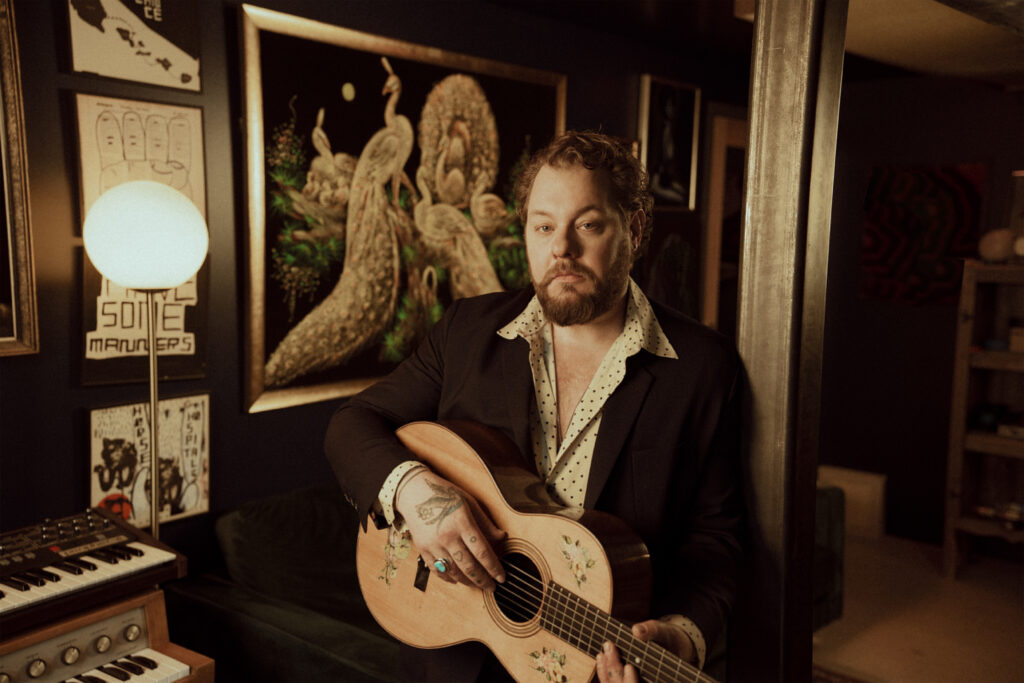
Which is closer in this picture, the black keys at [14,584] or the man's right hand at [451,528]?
the man's right hand at [451,528]

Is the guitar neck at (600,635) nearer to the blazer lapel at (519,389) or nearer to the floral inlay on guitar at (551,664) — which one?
the floral inlay on guitar at (551,664)

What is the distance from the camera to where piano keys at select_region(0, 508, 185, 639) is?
1837mm

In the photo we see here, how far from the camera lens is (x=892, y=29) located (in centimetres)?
241

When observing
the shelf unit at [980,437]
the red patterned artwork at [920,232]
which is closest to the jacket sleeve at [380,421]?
the shelf unit at [980,437]

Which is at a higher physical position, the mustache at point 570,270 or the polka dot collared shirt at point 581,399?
the mustache at point 570,270

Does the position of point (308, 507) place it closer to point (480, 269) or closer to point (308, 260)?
point (308, 260)

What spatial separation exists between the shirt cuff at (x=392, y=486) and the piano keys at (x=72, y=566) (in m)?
0.75

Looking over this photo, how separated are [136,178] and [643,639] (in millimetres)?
2145

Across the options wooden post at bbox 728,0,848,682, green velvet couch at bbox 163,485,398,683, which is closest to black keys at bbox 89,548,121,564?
green velvet couch at bbox 163,485,398,683

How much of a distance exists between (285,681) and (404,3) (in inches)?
103

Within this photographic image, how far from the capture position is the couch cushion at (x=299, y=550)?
2.83 meters

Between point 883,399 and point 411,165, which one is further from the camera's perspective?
point 883,399

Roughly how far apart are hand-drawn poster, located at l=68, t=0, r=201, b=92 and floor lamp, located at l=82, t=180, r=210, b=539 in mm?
501

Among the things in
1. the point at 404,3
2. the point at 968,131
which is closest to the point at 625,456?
the point at 404,3
